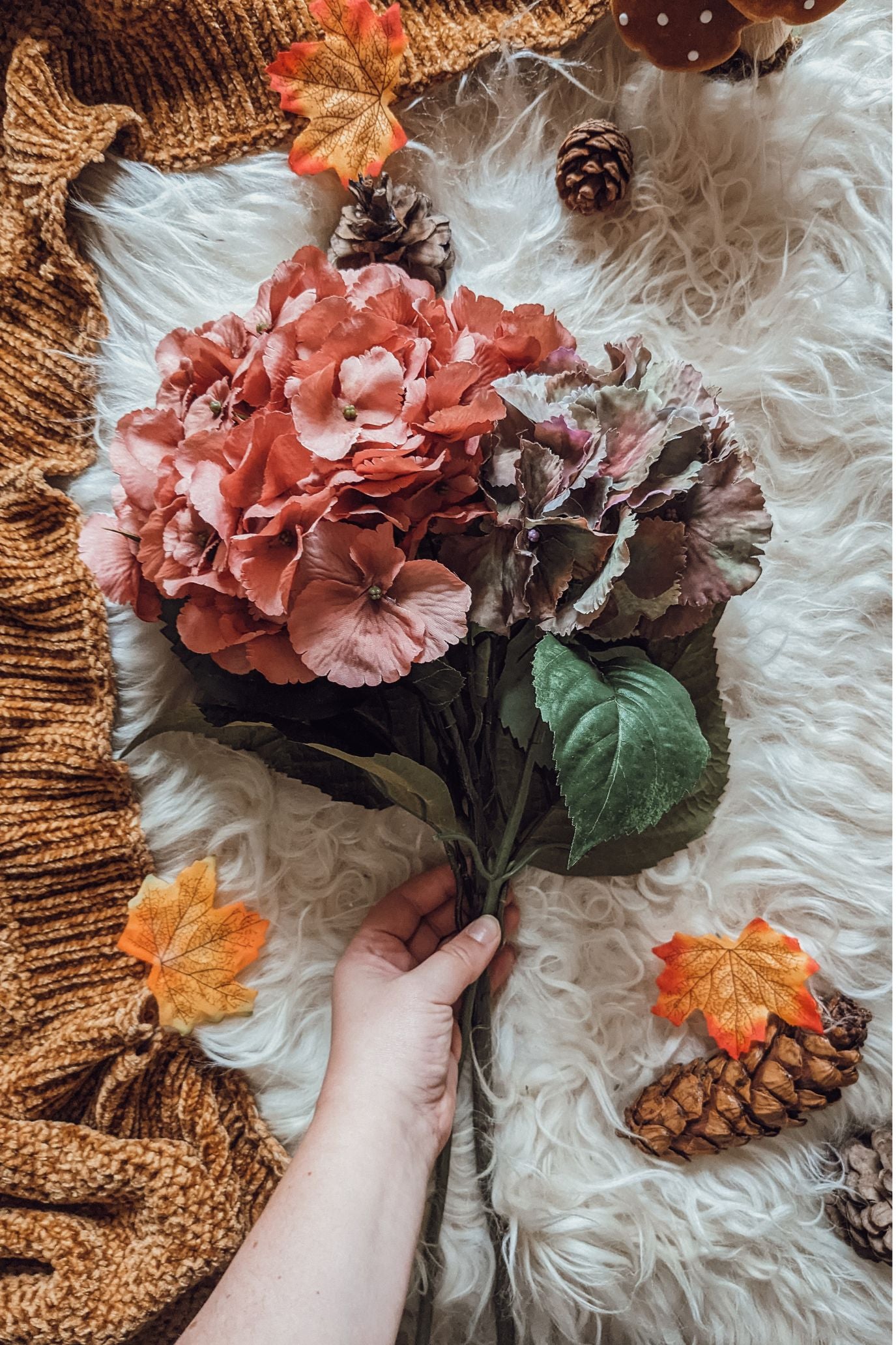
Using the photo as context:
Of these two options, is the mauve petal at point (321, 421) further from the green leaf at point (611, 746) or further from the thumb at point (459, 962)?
the thumb at point (459, 962)

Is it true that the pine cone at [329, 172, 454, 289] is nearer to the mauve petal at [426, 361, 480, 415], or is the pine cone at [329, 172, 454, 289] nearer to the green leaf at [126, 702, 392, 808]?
the mauve petal at [426, 361, 480, 415]

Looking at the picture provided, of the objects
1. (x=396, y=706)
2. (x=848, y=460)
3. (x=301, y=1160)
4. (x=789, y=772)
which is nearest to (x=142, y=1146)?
(x=301, y=1160)

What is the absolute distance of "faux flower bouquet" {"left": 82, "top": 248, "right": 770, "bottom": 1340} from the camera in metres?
0.51

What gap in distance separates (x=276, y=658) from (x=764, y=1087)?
51 cm

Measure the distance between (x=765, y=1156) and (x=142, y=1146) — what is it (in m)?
0.52

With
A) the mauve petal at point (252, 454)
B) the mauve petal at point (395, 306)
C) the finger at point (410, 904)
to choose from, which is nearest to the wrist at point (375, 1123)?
the finger at point (410, 904)

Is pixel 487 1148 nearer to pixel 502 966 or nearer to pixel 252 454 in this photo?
pixel 502 966

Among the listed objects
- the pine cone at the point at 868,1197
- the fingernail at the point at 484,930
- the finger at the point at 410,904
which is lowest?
the pine cone at the point at 868,1197

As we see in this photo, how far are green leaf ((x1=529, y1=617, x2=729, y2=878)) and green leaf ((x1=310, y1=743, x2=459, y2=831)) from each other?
9 centimetres

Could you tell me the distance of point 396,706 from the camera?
0.65m

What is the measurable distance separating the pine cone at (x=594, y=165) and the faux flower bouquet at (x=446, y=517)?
9.2 inches

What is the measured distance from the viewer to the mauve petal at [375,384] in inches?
20.4

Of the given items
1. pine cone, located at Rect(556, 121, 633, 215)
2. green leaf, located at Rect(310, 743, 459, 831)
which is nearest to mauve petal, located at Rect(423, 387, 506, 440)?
green leaf, located at Rect(310, 743, 459, 831)

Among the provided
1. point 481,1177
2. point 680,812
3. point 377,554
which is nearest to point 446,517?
point 377,554
